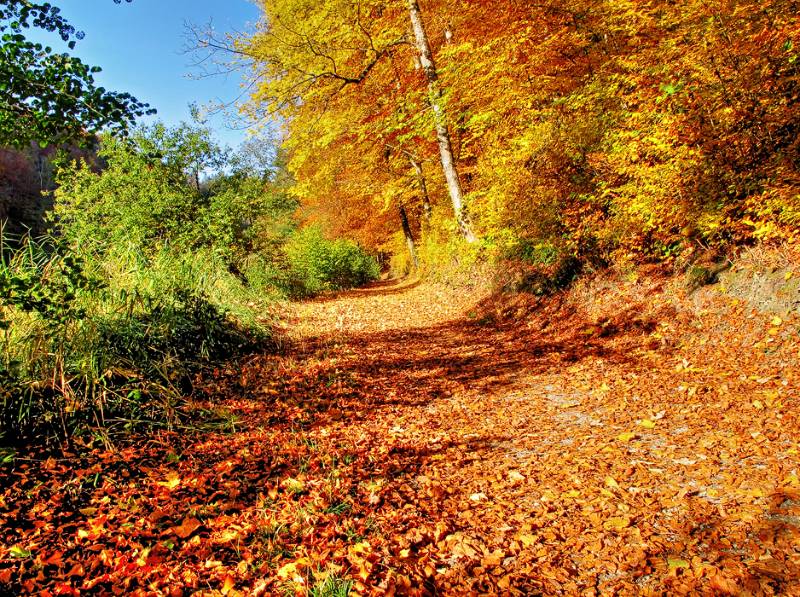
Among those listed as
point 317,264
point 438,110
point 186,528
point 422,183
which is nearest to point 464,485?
point 186,528

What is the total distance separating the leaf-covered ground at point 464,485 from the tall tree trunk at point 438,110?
18.1 feet

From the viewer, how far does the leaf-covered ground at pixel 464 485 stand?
211 cm

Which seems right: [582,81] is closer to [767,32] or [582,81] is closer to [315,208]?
[767,32]

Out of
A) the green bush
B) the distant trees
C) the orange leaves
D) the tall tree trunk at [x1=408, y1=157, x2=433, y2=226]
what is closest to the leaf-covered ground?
the orange leaves

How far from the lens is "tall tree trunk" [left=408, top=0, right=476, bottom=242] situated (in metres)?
9.49

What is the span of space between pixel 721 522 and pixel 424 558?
168 centimetres

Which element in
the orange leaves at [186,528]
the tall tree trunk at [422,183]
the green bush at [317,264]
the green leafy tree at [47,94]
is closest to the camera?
the orange leaves at [186,528]

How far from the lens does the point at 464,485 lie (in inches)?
120

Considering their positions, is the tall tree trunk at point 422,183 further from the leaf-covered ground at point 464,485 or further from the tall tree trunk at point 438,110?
the leaf-covered ground at point 464,485

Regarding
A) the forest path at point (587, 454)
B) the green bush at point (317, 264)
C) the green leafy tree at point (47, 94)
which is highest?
the green leafy tree at point (47, 94)

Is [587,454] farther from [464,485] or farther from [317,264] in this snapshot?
[317,264]

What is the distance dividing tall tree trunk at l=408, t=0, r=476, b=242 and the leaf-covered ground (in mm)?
5504

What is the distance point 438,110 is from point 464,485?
8413 millimetres

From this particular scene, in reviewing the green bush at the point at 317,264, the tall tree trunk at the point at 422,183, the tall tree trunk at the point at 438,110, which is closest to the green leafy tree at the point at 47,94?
the tall tree trunk at the point at 438,110
